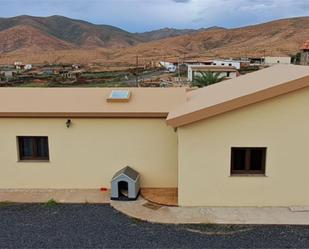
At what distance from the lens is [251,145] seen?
8.53 m

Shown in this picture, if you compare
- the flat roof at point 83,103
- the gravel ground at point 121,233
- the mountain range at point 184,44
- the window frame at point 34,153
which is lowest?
the gravel ground at point 121,233

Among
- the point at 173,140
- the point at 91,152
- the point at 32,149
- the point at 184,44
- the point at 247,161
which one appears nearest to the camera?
the point at 247,161

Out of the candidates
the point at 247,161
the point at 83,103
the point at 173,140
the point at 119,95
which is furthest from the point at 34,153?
the point at 247,161

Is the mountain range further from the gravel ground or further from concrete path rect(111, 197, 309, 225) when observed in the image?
the gravel ground

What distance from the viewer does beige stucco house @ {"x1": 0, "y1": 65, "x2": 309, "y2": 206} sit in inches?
330

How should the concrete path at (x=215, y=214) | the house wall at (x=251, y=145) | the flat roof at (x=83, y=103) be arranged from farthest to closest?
the flat roof at (x=83, y=103) → the house wall at (x=251, y=145) → the concrete path at (x=215, y=214)

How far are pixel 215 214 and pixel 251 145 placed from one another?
6.34 ft

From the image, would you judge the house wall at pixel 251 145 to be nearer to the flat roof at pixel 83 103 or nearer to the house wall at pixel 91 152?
the house wall at pixel 91 152

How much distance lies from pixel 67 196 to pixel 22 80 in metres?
51.4

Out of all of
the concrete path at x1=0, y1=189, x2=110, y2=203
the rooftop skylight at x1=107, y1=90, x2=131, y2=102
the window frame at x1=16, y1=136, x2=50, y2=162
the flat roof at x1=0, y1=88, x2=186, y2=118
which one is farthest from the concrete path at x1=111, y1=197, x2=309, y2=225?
the rooftop skylight at x1=107, y1=90, x2=131, y2=102

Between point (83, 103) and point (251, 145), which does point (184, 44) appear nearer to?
point (83, 103)

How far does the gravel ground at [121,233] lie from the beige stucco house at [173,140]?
1309 millimetres

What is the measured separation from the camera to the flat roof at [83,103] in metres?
9.74

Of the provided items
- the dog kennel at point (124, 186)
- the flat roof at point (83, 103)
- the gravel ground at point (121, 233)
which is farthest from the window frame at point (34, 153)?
the dog kennel at point (124, 186)
